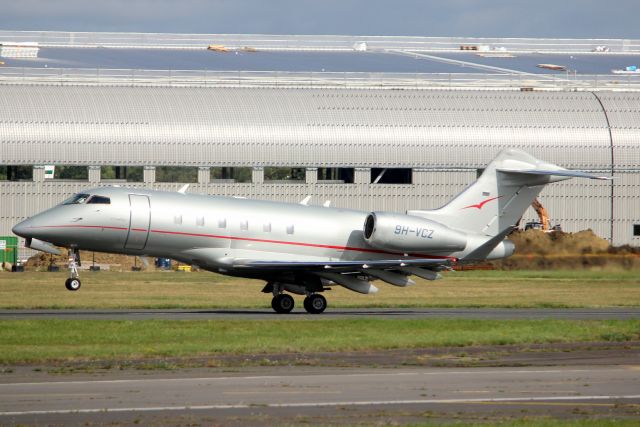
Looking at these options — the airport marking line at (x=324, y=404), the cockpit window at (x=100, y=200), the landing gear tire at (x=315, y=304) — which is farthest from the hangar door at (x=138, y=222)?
the airport marking line at (x=324, y=404)

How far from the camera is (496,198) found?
39.9 metres

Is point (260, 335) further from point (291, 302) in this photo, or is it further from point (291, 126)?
point (291, 126)

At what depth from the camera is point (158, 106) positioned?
6944 cm

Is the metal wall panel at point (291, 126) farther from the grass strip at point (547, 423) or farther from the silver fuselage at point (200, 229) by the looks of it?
the grass strip at point (547, 423)

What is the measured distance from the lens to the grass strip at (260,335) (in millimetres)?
25859

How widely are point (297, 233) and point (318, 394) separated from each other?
17805 mm

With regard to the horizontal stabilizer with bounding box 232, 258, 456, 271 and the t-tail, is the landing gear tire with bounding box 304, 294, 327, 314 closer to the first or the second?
the horizontal stabilizer with bounding box 232, 258, 456, 271

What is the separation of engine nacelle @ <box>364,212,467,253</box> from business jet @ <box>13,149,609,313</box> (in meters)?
0.03

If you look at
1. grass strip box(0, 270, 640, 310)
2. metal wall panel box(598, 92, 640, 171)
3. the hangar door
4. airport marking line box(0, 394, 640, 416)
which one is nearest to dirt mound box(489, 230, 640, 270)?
grass strip box(0, 270, 640, 310)

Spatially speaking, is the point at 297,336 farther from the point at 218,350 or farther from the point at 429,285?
the point at 429,285

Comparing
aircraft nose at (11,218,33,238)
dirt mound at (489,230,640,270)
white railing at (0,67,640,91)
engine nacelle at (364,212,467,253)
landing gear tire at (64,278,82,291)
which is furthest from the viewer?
white railing at (0,67,640,91)

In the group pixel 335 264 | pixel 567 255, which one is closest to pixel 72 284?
pixel 335 264

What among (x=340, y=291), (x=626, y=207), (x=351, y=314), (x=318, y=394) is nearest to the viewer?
(x=318, y=394)

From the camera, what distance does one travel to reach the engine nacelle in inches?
1481
